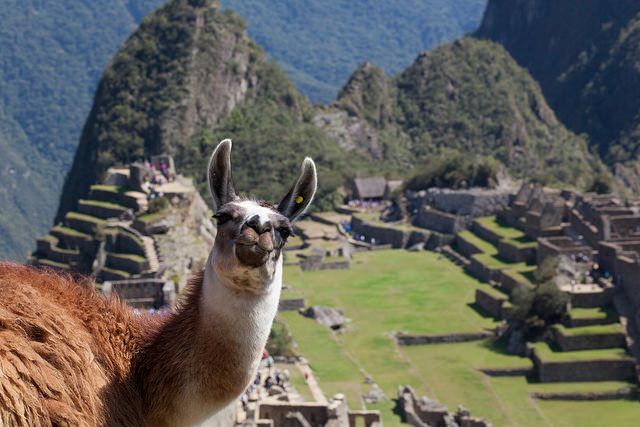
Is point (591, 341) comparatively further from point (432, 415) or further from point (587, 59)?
point (587, 59)

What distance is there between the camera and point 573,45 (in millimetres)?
108312

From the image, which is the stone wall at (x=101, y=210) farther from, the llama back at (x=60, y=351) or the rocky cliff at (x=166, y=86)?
the llama back at (x=60, y=351)

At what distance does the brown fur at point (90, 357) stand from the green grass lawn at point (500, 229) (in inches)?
1377

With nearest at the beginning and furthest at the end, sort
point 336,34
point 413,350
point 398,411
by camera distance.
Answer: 1. point 398,411
2. point 413,350
3. point 336,34

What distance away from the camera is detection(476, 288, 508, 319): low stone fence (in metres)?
30.3

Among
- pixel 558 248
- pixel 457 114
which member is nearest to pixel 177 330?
pixel 558 248

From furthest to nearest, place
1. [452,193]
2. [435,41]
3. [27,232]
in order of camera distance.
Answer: [435,41]
[452,193]
[27,232]

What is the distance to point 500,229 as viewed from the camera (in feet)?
134

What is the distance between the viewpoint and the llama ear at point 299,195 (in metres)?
3.68

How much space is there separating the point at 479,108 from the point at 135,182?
181 feet

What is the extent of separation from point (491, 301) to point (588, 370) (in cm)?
656

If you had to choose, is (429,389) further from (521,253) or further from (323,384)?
(521,253)

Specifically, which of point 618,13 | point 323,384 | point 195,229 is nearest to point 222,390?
point 323,384

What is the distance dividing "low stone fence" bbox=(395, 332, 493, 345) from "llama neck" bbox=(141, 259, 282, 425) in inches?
958
